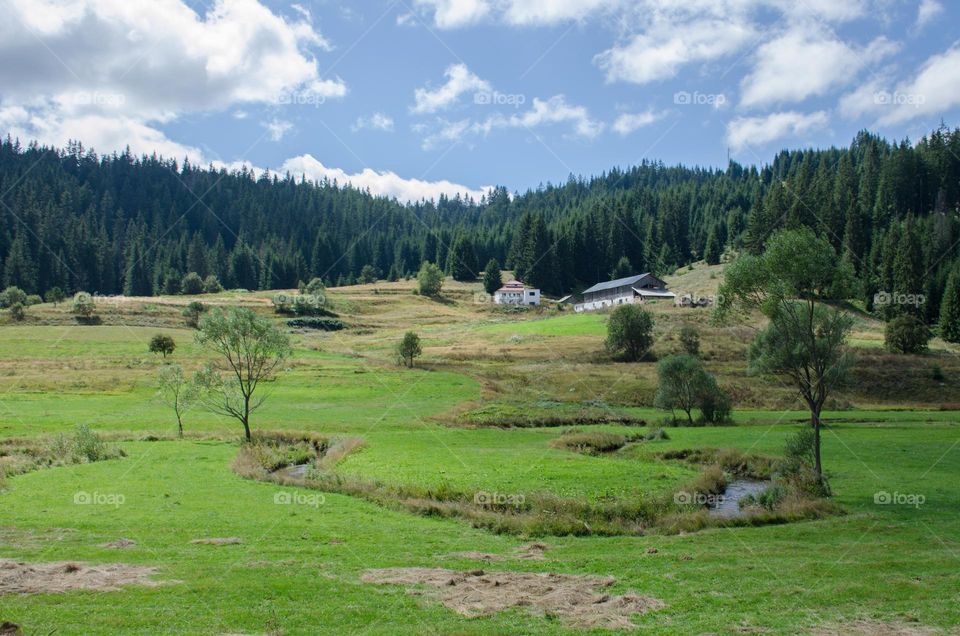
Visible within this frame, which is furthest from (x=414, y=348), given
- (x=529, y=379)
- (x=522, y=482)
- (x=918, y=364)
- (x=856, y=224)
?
(x=856, y=224)

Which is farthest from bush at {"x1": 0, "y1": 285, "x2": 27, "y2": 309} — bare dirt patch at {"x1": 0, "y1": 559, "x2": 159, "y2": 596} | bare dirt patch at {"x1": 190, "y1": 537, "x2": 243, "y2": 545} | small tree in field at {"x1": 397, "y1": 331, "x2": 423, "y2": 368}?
bare dirt patch at {"x1": 0, "y1": 559, "x2": 159, "y2": 596}

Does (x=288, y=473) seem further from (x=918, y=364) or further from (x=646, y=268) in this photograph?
(x=646, y=268)

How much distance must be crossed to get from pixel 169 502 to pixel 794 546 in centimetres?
2583

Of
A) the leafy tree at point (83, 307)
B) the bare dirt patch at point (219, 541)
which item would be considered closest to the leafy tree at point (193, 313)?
the leafy tree at point (83, 307)

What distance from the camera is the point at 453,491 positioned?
100 ft

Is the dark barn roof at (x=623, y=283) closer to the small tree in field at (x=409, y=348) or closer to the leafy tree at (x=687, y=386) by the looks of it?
the small tree in field at (x=409, y=348)

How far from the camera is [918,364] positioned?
73312mm

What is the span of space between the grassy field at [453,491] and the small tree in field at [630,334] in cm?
829

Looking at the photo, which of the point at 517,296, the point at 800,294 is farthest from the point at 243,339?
the point at 517,296

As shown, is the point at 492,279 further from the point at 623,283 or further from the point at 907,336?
the point at 907,336

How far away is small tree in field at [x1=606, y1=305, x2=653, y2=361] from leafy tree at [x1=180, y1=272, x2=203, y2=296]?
5336 inches

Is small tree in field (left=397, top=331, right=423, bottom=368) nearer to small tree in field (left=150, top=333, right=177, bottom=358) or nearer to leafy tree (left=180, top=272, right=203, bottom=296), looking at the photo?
small tree in field (left=150, top=333, right=177, bottom=358)

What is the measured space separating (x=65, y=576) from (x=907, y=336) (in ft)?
299

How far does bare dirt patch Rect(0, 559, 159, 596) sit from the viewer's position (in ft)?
50.7
